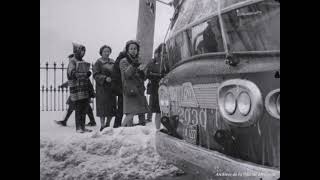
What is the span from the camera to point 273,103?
3.20 meters

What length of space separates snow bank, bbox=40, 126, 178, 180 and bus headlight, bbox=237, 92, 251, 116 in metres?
0.95

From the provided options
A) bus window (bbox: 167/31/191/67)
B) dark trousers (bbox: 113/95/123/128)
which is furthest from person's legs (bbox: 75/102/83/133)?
bus window (bbox: 167/31/191/67)

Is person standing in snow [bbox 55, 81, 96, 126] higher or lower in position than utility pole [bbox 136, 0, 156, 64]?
lower

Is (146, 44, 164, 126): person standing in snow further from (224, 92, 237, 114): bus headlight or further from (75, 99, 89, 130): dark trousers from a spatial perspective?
(224, 92, 237, 114): bus headlight

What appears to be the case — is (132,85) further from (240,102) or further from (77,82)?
(240,102)

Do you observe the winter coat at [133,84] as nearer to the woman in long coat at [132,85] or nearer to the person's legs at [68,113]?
the woman in long coat at [132,85]

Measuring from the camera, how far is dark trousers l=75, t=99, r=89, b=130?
12.0 ft

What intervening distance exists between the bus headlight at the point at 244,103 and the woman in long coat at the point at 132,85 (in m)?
0.98

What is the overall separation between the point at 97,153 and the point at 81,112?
40 cm

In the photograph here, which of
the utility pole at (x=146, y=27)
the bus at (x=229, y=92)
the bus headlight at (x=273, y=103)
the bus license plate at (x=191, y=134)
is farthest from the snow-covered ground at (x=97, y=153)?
the bus headlight at (x=273, y=103)

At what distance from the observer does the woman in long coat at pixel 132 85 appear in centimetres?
377

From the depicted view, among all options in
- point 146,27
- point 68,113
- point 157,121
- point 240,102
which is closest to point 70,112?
point 68,113
